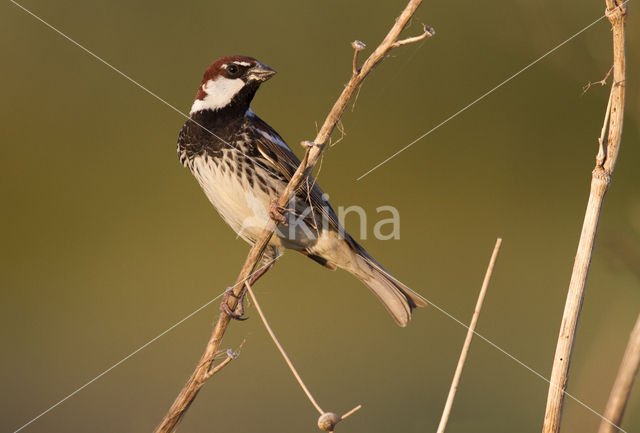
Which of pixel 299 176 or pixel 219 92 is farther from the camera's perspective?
pixel 219 92

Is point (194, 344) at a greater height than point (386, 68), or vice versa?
point (386, 68)

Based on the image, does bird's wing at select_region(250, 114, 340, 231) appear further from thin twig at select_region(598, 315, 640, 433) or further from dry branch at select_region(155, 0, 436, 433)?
thin twig at select_region(598, 315, 640, 433)

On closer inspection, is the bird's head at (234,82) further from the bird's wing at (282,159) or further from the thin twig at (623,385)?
the thin twig at (623,385)

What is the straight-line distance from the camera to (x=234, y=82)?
3137 mm

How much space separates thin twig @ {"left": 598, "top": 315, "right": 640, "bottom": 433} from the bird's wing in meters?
1.74

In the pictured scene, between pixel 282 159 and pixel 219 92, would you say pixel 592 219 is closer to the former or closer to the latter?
pixel 282 159

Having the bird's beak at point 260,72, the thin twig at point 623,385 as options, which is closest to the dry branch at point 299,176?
the thin twig at point 623,385

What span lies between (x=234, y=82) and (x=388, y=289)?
124 cm

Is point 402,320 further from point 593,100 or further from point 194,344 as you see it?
point 593,100

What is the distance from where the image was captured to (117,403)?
4188 mm

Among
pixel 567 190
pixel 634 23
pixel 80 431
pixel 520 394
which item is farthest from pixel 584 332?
pixel 80 431

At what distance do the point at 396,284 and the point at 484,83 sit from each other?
2070mm

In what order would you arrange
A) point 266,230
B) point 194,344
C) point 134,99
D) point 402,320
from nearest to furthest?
point 266,230
point 402,320
point 194,344
point 134,99

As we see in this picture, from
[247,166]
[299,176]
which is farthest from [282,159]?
[299,176]
